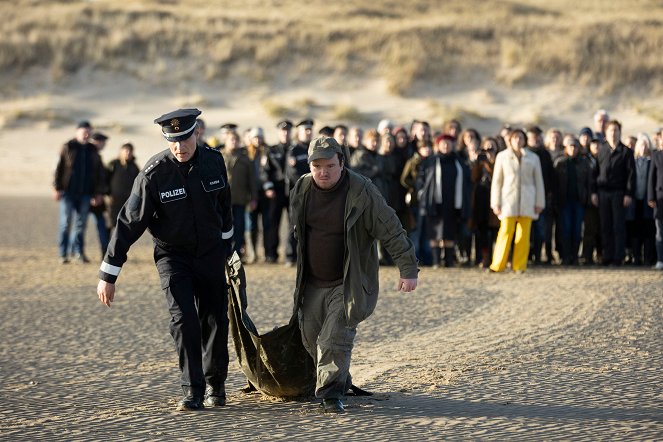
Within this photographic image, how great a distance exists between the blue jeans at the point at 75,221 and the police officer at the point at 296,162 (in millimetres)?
2993

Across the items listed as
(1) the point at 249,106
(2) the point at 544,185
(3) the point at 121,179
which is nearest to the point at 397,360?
(2) the point at 544,185

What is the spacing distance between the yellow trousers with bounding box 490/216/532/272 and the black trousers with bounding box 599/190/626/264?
168cm

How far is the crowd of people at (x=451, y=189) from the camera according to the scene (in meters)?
18.0

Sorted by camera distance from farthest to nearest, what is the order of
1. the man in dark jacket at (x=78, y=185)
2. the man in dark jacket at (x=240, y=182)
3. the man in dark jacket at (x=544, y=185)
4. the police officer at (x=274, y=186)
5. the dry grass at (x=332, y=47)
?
the dry grass at (x=332, y=47) → the police officer at (x=274, y=186) → the man in dark jacket at (x=78, y=185) → the man in dark jacket at (x=240, y=182) → the man in dark jacket at (x=544, y=185)

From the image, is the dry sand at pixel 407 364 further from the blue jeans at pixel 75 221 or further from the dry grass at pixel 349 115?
the dry grass at pixel 349 115

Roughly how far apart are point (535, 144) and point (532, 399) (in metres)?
10.1

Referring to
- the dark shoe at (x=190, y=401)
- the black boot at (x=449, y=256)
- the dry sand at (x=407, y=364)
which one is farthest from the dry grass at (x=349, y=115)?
the dark shoe at (x=190, y=401)

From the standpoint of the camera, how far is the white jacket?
17.0m

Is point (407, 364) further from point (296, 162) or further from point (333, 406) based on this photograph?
point (296, 162)

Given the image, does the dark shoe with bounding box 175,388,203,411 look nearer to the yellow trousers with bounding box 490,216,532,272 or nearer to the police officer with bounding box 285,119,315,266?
the yellow trousers with bounding box 490,216,532,272

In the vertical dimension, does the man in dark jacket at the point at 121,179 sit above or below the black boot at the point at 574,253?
above

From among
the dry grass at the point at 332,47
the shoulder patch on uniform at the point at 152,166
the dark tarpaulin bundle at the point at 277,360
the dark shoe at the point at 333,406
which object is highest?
the dry grass at the point at 332,47

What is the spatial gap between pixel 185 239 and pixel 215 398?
1.09m

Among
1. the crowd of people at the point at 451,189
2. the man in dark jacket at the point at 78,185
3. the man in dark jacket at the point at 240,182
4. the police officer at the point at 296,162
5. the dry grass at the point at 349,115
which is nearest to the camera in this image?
the police officer at the point at 296,162
